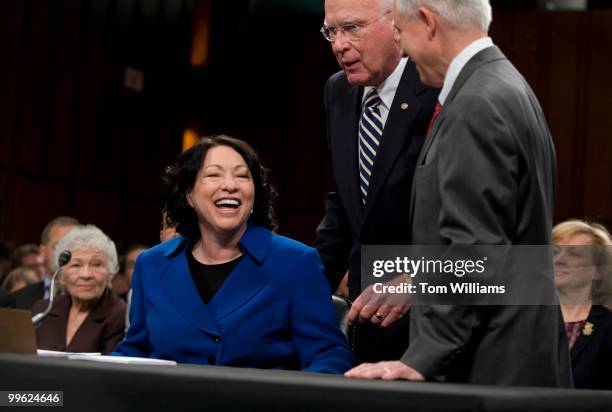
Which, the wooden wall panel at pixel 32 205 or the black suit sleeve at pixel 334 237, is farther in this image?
the wooden wall panel at pixel 32 205

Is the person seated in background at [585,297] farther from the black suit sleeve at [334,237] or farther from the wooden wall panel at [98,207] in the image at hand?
the wooden wall panel at [98,207]

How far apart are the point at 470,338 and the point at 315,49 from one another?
9.65m

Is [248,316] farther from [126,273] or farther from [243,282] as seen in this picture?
[126,273]

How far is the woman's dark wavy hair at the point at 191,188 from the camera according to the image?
9.48 ft

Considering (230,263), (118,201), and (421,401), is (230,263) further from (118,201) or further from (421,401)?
(118,201)

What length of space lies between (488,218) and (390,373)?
0.31m

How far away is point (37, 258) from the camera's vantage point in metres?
7.12

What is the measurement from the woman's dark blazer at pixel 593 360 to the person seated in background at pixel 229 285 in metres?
1.32

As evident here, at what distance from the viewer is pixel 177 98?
36.1 feet

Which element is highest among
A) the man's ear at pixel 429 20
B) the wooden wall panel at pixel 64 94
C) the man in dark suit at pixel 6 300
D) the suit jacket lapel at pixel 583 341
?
the wooden wall panel at pixel 64 94

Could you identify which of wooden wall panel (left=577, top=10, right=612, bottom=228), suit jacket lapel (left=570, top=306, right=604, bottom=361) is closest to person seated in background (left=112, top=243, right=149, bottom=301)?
suit jacket lapel (left=570, top=306, right=604, bottom=361)

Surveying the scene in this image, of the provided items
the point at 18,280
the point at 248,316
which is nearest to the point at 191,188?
the point at 248,316

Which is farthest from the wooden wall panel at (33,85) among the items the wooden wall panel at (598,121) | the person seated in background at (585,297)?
the person seated in background at (585,297)

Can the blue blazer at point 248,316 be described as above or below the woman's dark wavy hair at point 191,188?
below
